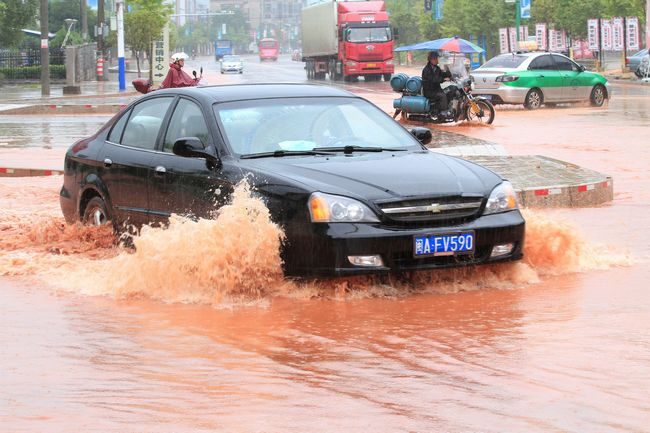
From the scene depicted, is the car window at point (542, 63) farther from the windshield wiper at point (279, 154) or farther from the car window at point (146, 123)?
the windshield wiper at point (279, 154)

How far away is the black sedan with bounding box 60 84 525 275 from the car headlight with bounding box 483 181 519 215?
12 millimetres

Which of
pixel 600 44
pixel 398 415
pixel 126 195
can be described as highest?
pixel 600 44

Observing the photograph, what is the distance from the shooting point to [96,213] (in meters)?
10.1

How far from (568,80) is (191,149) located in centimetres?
2700

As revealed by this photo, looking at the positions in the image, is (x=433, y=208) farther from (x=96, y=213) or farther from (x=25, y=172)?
(x=25, y=172)

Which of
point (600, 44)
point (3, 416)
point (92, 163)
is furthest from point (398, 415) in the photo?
point (600, 44)

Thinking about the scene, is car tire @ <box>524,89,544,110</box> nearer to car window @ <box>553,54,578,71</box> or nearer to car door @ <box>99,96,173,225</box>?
car window @ <box>553,54,578,71</box>

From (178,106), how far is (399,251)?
2.48 m

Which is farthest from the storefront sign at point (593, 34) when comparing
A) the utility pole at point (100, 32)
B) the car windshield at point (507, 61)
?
the car windshield at point (507, 61)

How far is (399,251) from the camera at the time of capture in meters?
7.73

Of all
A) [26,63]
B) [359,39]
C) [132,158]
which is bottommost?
[132,158]

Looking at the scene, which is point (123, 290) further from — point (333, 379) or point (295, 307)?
point (333, 379)

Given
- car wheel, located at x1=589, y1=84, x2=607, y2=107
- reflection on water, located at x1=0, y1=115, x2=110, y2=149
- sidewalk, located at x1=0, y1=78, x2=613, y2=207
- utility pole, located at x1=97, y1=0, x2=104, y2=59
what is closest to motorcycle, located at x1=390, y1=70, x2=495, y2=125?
sidewalk, located at x1=0, y1=78, x2=613, y2=207

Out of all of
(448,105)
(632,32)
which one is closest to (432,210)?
(448,105)
